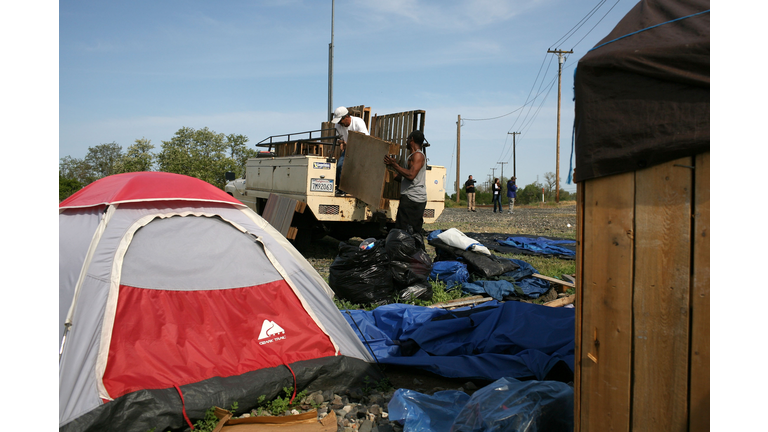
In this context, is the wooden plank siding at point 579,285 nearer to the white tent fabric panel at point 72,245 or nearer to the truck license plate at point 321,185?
the white tent fabric panel at point 72,245

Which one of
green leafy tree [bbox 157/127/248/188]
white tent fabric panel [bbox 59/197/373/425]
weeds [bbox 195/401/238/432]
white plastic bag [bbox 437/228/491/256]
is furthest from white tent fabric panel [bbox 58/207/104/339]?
green leafy tree [bbox 157/127/248/188]

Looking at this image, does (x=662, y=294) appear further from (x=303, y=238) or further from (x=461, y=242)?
(x=303, y=238)

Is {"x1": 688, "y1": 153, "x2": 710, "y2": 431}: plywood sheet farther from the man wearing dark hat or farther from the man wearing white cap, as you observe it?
the man wearing white cap

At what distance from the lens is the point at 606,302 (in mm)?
1926

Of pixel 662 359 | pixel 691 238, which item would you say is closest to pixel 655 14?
pixel 691 238

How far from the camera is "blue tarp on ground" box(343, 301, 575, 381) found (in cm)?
346

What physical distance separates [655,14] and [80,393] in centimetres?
343

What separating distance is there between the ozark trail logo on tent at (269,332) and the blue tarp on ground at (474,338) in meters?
0.86

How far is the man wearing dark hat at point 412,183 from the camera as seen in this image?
21.8 feet

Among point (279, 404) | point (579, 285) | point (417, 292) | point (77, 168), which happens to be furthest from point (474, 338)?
point (77, 168)

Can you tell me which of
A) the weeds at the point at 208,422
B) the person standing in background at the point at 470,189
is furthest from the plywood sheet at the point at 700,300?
the person standing in background at the point at 470,189

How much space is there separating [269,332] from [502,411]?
1.77m

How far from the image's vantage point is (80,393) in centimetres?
262

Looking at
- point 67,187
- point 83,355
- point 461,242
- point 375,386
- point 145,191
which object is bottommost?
point 375,386
